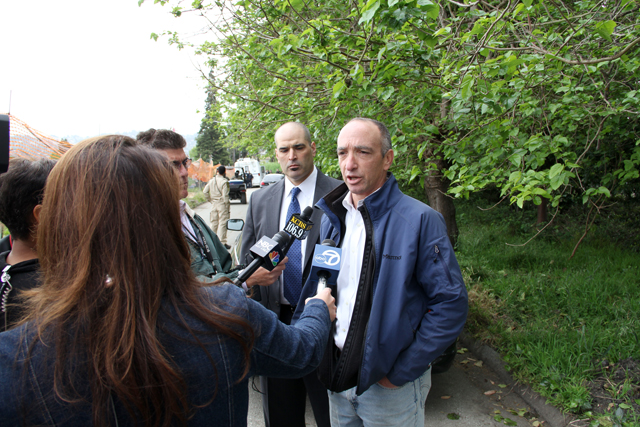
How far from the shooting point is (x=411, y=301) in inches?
72.6

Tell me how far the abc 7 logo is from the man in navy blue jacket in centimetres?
18

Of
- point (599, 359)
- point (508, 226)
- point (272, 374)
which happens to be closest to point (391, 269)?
point (272, 374)

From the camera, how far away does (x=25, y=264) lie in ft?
5.32

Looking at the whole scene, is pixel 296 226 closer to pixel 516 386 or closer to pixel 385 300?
pixel 385 300

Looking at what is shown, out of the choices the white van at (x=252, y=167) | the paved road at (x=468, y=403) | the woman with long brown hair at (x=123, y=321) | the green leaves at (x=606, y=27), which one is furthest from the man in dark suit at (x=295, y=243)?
the white van at (x=252, y=167)

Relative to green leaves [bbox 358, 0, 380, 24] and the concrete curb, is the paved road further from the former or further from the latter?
green leaves [bbox 358, 0, 380, 24]

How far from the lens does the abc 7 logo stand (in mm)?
1780

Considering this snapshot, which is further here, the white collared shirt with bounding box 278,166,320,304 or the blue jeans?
the white collared shirt with bounding box 278,166,320,304

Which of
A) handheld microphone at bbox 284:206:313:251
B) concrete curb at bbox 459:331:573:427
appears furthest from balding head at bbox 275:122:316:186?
concrete curb at bbox 459:331:573:427

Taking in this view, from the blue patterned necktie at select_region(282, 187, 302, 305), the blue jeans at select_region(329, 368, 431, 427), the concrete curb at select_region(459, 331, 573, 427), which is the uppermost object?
the blue patterned necktie at select_region(282, 187, 302, 305)

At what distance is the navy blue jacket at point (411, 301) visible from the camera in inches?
69.5

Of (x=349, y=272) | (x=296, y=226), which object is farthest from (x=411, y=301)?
(x=296, y=226)

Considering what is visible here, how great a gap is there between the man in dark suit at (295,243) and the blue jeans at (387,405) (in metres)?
0.42

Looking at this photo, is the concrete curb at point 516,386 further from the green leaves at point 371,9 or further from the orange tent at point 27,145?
the orange tent at point 27,145
